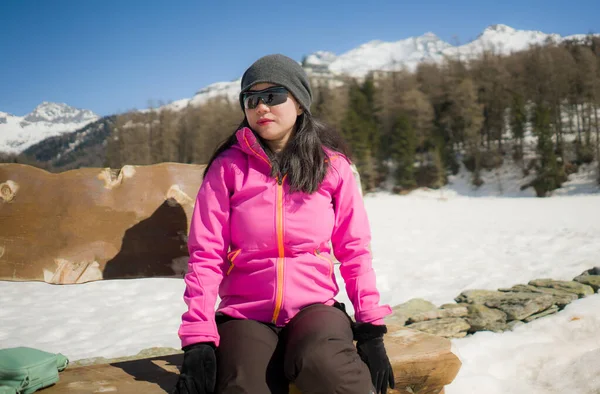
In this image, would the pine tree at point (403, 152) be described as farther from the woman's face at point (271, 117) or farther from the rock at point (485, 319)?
the woman's face at point (271, 117)

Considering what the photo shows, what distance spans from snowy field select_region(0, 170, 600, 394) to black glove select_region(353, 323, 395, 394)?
1099 millimetres

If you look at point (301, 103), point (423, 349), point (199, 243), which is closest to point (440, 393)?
point (423, 349)

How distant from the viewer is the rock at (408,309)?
12.9 ft

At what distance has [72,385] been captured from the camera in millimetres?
1690

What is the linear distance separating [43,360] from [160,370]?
44 centimetres

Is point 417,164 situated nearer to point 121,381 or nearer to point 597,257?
point 597,257

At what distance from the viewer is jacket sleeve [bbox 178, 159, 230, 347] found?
1624 mm

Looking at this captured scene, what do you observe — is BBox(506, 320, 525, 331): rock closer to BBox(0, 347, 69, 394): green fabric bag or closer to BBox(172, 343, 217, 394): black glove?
BBox(172, 343, 217, 394): black glove

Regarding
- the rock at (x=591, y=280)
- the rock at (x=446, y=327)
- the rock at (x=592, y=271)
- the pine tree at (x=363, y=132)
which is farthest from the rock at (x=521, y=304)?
the pine tree at (x=363, y=132)

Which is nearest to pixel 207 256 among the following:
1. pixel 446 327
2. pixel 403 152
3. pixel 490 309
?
pixel 446 327

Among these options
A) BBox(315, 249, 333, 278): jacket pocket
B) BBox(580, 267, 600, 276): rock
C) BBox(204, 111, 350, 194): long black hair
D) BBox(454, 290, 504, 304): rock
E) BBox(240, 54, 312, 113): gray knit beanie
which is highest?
BBox(240, 54, 312, 113): gray knit beanie

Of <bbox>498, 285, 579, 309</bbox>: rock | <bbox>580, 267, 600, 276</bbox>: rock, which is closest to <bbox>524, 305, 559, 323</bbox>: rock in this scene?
<bbox>498, 285, 579, 309</bbox>: rock

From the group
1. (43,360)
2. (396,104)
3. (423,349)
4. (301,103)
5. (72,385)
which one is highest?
(396,104)

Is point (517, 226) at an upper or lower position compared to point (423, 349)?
lower
